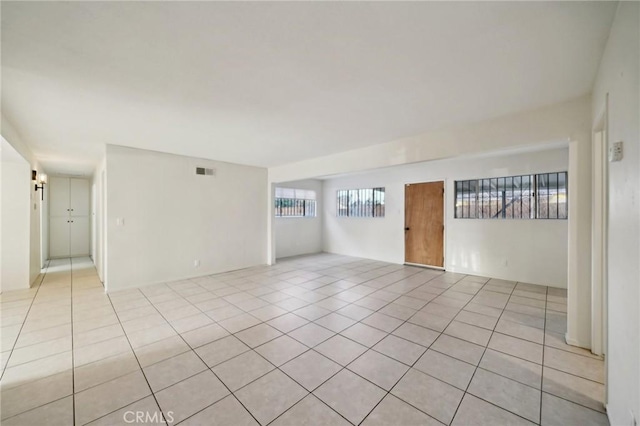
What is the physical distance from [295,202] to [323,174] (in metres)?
2.96

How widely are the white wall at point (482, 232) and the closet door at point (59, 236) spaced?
854cm

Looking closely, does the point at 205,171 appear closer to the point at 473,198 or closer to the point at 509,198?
the point at 473,198

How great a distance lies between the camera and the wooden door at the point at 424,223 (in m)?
5.84

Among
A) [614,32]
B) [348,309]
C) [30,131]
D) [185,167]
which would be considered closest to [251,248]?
[185,167]

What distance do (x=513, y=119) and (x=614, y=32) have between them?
4.71 feet

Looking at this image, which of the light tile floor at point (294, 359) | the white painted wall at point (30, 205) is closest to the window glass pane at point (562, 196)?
the light tile floor at point (294, 359)

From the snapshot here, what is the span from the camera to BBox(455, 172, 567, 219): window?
4566 millimetres

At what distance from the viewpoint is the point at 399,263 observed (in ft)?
21.4

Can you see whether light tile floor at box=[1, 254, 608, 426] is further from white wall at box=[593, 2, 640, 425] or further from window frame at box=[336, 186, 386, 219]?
window frame at box=[336, 186, 386, 219]

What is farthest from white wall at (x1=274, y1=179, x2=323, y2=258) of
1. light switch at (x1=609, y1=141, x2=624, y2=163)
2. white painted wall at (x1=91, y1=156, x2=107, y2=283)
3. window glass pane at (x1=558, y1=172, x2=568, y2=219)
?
light switch at (x1=609, y1=141, x2=624, y2=163)

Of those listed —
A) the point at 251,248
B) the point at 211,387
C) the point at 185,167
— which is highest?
the point at 185,167

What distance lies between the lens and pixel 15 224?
4.35 m

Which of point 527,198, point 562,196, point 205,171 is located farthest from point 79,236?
point 562,196

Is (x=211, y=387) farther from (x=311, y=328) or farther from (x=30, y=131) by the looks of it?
(x=30, y=131)
